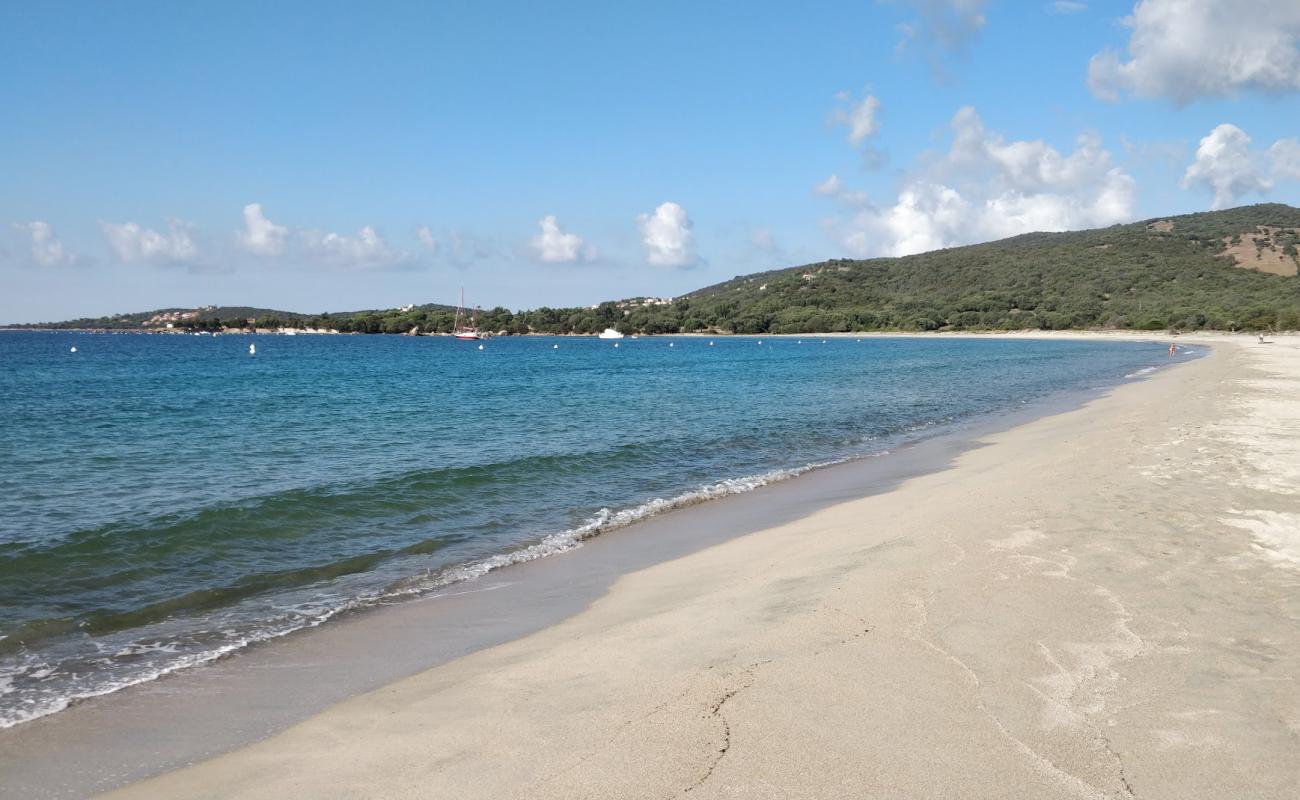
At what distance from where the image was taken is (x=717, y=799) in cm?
385

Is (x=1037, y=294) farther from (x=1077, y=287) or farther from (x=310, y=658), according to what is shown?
(x=310, y=658)

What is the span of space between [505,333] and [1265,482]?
7247 inches

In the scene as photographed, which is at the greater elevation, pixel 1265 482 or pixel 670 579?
pixel 1265 482

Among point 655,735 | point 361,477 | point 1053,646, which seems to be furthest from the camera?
point 361,477

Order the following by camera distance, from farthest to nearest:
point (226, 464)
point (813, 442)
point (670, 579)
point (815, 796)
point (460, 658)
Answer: point (813, 442), point (226, 464), point (670, 579), point (460, 658), point (815, 796)

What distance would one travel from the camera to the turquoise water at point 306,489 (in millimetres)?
7930

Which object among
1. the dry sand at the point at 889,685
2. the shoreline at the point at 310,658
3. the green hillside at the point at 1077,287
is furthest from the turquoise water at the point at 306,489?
the green hillside at the point at 1077,287

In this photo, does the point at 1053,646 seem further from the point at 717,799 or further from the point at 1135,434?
the point at 1135,434

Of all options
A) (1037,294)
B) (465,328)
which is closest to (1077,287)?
(1037,294)

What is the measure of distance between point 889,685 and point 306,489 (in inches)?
472

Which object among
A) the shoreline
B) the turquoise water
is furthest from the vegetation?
the shoreline

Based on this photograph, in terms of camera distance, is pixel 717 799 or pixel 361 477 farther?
pixel 361 477

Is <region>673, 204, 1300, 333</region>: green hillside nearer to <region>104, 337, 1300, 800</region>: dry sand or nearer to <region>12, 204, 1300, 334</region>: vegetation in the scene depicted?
<region>12, 204, 1300, 334</region>: vegetation

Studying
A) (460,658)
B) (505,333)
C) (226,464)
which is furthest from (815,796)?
(505,333)
